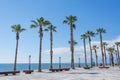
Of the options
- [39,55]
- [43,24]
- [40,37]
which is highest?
[43,24]

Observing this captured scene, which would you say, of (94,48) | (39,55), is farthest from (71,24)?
(94,48)

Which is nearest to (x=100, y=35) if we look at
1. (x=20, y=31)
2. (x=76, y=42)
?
(x=76, y=42)

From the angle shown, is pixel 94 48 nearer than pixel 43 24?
No

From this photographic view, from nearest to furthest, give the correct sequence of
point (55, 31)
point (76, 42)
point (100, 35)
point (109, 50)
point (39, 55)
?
point (39, 55) → point (55, 31) → point (100, 35) → point (76, 42) → point (109, 50)

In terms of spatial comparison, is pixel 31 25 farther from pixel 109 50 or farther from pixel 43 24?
pixel 109 50

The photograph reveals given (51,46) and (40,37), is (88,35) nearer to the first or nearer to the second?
(51,46)

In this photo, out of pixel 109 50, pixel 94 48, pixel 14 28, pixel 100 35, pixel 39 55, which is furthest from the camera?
pixel 109 50

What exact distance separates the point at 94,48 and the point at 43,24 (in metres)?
63.1

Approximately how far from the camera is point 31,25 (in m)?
51.6

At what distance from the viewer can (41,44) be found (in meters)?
50.8

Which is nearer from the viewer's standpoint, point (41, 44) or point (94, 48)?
point (41, 44)

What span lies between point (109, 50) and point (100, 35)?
41.8 meters

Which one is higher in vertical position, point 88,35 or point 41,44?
point 88,35

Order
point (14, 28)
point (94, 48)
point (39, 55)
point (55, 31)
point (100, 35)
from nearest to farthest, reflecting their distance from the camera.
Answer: point (39, 55), point (14, 28), point (55, 31), point (100, 35), point (94, 48)
